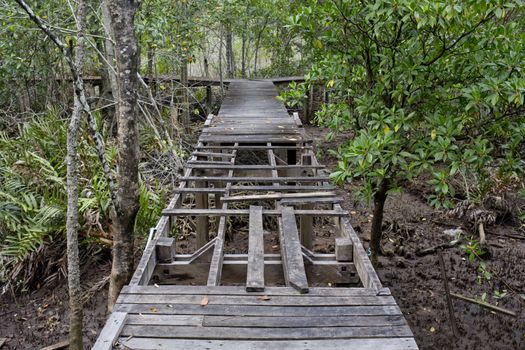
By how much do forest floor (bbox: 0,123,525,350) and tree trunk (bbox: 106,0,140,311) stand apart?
61.4 inches

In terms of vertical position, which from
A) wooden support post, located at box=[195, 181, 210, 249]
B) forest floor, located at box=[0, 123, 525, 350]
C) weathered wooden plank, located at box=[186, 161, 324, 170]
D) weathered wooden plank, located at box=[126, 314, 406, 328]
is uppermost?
weathered wooden plank, located at box=[186, 161, 324, 170]

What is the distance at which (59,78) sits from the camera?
34.3ft

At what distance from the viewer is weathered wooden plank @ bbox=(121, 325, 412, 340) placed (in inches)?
99.0

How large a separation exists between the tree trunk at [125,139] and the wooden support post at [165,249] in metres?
0.93

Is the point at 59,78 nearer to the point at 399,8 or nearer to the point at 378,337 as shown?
the point at 399,8

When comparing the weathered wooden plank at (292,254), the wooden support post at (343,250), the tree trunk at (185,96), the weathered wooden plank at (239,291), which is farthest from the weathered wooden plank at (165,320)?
the tree trunk at (185,96)

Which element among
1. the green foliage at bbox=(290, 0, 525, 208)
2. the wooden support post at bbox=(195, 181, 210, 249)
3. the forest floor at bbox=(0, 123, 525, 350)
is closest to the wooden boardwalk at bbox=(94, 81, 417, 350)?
the green foliage at bbox=(290, 0, 525, 208)

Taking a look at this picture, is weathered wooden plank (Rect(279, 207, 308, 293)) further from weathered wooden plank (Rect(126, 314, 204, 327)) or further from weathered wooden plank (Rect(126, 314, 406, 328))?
weathered wooden plank (Rect(126, 314, 204, 327))

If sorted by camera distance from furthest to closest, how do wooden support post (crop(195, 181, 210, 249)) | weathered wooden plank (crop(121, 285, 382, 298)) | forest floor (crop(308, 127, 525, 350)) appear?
wooden support post (crop(195, 181, 210, 249))
forest floor (crop(308, 127, 525, 350))
weathered wooden plank (crop(121, 285, 382, 298))

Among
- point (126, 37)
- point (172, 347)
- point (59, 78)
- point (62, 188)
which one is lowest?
point (62, 188)

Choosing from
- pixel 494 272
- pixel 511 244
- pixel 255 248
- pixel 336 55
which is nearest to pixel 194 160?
pixel 336 55

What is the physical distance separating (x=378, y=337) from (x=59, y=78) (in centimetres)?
993

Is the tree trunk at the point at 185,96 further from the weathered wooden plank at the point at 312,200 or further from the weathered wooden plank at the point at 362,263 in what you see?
the weathered wooden plank at the point at 362,263

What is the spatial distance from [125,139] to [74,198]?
0.70 meters
